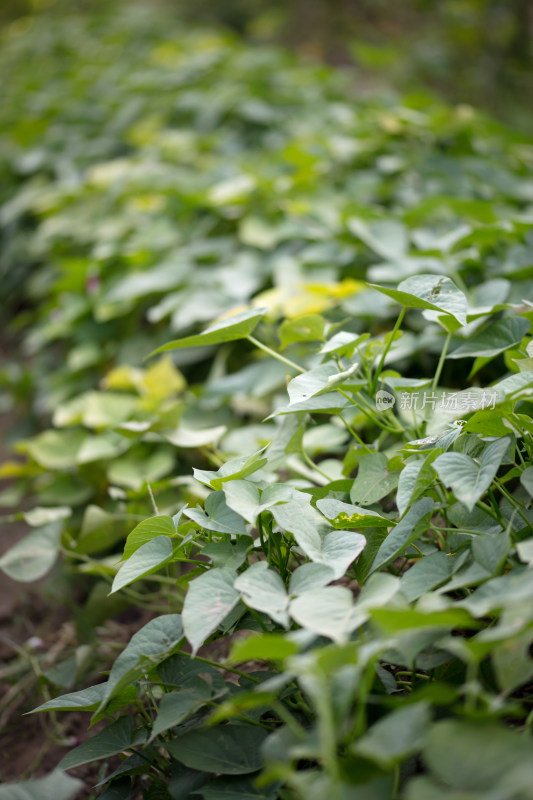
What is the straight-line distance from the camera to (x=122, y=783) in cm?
70

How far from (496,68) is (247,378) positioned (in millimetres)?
2857

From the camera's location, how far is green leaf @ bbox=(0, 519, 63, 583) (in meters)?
0.98

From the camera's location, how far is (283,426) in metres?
0.93

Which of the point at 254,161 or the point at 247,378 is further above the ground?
the point at 254,161

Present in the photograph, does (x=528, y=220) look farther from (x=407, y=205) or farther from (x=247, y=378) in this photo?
(x=247, y=378)

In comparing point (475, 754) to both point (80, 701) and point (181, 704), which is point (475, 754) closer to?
point (181, 704)

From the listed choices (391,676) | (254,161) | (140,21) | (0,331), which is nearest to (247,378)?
(391,676)

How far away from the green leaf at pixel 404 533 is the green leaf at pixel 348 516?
0.03 metres

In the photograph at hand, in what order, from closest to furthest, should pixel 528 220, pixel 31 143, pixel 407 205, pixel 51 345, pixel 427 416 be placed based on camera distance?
pixel 427 416, pixel 528 220, pixel 407 205, pixel 51 345, pixel 31 143

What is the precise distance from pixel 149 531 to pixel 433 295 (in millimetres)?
441

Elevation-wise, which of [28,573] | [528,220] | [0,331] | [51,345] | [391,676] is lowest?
[0,331]

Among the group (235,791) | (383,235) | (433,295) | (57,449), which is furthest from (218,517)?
(383,235)

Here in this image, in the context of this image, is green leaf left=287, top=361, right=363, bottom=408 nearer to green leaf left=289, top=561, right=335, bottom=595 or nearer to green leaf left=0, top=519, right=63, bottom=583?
green leaf left=289, top=561, right=335, bottom=595

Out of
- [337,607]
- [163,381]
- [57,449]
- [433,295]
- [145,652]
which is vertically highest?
[433,295]
